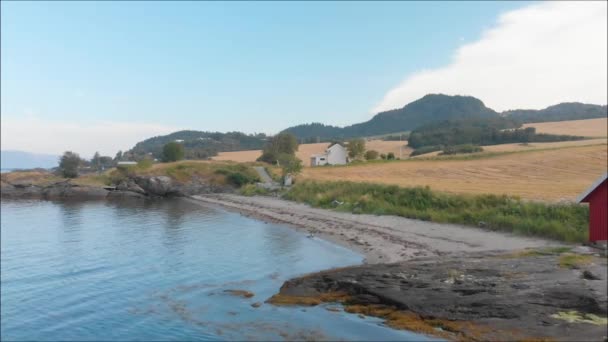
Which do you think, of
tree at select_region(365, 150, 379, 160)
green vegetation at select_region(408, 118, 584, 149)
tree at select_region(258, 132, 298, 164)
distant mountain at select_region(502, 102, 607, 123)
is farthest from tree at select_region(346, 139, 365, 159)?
distant mountain at select_region(502, 102, 607, 123)

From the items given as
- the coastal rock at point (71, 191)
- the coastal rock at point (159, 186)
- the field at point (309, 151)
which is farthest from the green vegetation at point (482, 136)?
the coastal rock at point (71, 191)

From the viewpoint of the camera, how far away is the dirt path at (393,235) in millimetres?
22250

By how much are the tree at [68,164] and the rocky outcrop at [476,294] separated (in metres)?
76.4

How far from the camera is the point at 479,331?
11.9 metres

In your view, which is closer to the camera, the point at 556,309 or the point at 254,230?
the point at 556,309

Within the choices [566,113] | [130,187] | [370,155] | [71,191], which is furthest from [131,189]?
[566,113]

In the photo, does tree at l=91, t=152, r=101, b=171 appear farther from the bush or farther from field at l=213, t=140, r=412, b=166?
the bush

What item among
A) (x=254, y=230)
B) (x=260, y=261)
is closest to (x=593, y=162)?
(x=254, y=230)

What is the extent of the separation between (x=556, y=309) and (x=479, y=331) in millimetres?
2168

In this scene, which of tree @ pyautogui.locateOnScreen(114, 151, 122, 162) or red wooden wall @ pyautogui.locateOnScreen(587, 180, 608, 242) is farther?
tree @ pyautogui.locateOnScreen(114, 151, 122, 162)

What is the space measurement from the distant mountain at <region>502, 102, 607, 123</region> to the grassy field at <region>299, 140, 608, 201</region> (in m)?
69.3

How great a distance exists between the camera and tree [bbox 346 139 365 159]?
3723 inches

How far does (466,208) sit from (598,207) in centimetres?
A: 1118

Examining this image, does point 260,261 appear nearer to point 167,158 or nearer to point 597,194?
point 597,194
